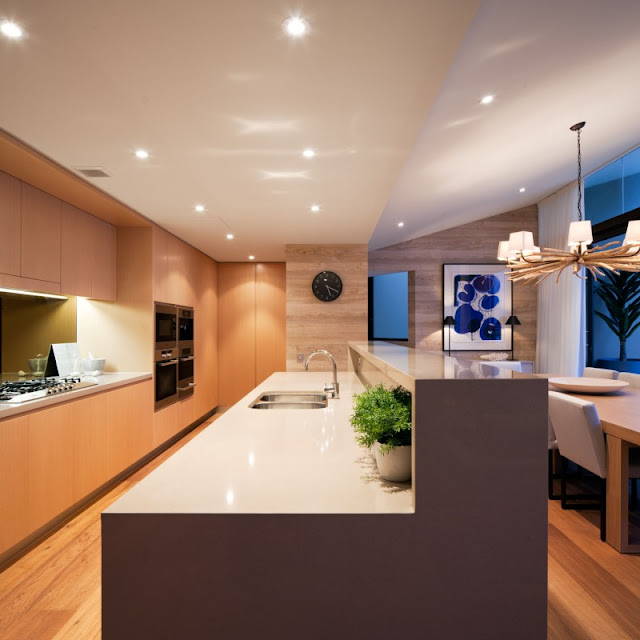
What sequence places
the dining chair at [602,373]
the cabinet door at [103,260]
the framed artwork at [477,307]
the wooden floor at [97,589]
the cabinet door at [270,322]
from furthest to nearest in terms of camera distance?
the framed artwork at [477,307] < the cabinet door at [270,322] < the dining chair at [602,373] < the cabinet door at [103,260] < the wooden floor at [97,589]

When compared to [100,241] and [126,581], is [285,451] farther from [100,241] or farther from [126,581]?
[100,241]

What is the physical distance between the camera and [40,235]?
2.88 m

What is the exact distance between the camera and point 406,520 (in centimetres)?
100

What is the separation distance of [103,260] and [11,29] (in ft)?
8.25

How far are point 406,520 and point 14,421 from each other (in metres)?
2.29

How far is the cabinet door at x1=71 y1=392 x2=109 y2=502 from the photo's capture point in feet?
9.54

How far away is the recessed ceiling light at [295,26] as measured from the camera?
1402mm

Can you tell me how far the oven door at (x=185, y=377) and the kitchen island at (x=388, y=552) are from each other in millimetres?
3902

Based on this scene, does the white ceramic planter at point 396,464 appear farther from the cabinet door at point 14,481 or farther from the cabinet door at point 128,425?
the cabinet door at point 128,425

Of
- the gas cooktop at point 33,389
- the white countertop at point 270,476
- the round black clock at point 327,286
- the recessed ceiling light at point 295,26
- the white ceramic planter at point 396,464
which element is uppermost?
the recessed ceiling light at point 295,26

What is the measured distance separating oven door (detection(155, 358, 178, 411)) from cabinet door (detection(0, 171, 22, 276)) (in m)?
1.75

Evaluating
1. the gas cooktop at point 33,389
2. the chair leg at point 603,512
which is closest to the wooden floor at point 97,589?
the chair leg at point 603,512

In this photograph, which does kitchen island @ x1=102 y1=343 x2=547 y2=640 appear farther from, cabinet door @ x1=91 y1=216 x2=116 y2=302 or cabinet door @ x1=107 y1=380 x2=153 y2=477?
cabinet door @ x1=91 y1=216 x2=116 y2=302

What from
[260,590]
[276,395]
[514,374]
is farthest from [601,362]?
[260,590]
